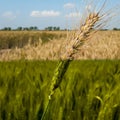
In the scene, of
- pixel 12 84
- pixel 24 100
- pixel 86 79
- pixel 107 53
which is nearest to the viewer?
pixel 24 100

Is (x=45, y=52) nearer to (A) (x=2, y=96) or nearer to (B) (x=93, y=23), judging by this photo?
(A) (x=2, y=96)

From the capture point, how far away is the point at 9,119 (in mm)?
1958

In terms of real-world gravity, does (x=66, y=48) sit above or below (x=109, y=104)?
above

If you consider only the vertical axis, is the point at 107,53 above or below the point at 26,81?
below

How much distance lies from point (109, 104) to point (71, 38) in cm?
105

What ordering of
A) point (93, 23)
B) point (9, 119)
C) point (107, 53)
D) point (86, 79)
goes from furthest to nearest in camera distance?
point (107, 53) → point (86, 79) → point (9, 119) → point (93, 23)

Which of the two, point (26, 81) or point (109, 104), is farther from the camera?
point (26, 81)

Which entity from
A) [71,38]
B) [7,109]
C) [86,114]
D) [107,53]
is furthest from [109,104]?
[107,53]

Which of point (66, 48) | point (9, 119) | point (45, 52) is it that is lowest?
point (45, 52)

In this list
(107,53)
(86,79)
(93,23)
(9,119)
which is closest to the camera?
(93,23)

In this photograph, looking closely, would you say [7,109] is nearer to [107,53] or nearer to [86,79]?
[86,79]

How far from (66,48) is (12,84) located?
168 cm

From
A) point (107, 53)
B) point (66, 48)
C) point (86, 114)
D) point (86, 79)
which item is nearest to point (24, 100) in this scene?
point (86, 114)

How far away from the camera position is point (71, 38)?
0.99m
